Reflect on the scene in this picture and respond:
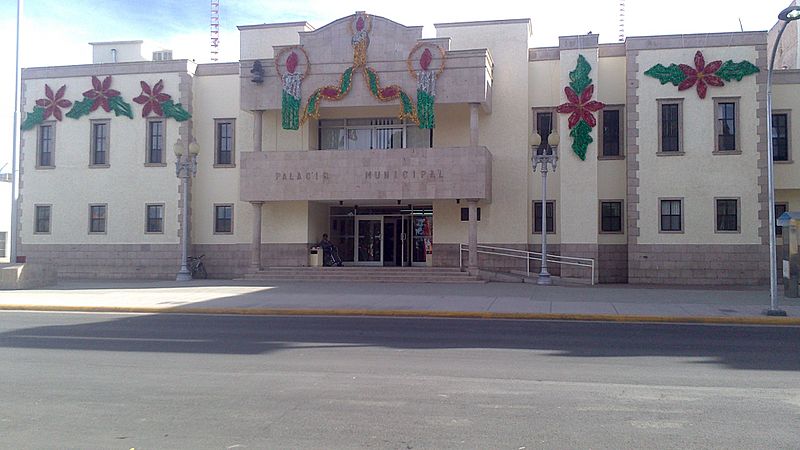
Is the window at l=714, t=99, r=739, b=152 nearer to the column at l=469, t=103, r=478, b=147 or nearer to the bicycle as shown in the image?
the column at l=469, t=103, r=478, b=147

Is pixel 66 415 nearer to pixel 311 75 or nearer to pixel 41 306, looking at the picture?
pixel 41 306

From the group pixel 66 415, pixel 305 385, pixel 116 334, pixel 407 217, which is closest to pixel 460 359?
pixel 305 385

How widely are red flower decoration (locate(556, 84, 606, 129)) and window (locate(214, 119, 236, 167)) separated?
14.2 metres

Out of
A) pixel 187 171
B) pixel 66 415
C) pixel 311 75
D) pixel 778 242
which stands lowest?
pixel 66 415

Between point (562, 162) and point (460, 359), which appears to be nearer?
point (460, 359)

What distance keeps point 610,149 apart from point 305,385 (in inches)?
909

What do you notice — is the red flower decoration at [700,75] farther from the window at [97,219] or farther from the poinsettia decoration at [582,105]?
the window at [97,219]

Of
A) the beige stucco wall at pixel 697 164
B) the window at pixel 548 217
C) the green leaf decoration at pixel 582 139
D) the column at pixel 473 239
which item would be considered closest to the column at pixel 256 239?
the column at pixel 473 239

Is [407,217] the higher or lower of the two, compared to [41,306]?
higher

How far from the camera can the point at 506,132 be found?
29.3m

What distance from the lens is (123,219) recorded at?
31.3 meters

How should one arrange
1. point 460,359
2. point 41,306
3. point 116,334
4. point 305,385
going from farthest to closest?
point 41,306 < point 116,334 < point 460,359 < point 305,385

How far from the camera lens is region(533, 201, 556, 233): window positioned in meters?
29.1

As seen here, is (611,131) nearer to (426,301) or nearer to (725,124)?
(725,124)
